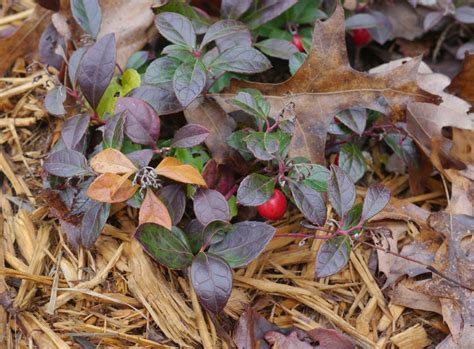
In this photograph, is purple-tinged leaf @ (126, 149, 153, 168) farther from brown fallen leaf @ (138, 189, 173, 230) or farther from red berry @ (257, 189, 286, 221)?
red berry @ (257, 189, 286, 221)

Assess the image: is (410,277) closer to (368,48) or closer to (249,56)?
(249,56)

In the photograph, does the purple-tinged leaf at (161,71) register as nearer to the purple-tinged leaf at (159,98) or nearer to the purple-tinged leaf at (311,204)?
the purple-tinged leaf at (159,98)

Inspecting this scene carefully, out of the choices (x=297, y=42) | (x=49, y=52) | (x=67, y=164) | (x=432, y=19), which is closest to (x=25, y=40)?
(x=49, y=52)

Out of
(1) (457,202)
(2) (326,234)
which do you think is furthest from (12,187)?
(1) (457,202)

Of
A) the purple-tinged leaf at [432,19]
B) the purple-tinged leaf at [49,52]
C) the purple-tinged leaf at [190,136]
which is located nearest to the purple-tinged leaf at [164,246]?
the purple-tinged leaf at [190,136]

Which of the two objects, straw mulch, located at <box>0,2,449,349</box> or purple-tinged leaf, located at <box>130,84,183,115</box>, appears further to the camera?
purple-tinged leaf, located at <box>130,84,183,115</box>

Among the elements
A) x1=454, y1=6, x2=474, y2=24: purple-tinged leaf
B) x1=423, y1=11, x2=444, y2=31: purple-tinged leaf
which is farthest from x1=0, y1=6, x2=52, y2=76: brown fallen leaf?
x1=454, y1=6, x2=474, y2=24: purple-tinged leaf
